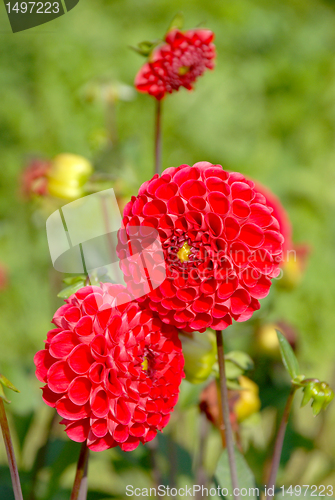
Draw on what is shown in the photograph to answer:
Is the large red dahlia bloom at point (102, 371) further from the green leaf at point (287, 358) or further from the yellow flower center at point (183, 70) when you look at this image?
the yellow flower center at point (183, 70)

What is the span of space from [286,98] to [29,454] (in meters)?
1.05

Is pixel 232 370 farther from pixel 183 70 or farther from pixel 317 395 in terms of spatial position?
pixel 183 70

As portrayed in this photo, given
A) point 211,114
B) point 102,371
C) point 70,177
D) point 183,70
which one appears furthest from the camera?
point 211,114

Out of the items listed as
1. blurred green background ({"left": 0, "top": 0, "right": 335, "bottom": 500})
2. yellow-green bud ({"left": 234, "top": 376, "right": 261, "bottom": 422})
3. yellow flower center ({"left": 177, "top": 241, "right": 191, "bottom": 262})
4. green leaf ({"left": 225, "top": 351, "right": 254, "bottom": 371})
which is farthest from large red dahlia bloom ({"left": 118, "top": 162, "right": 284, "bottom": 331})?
blurred green background ({"left": 0, "top": 0, "right": 335, "bottom": 500})

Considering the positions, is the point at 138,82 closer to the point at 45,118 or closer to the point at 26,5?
the point at 26,5

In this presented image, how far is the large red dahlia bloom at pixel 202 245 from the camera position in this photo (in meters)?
0.24

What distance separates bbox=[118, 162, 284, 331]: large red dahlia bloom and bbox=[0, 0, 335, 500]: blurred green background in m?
0.86

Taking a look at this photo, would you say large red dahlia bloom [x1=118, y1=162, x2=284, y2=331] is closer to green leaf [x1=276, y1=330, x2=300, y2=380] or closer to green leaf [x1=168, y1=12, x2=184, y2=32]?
green leaf [x1=276, y1=330, x2=300, y2=380]

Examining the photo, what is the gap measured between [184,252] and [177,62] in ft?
0.52

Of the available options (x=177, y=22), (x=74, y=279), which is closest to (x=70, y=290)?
(x=74, y=279)

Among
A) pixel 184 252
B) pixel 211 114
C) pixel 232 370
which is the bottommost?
pixel 211 114

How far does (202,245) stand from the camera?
250 mm

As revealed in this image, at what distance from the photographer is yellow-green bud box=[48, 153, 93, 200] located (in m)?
0.48

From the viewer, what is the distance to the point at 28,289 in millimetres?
1116
